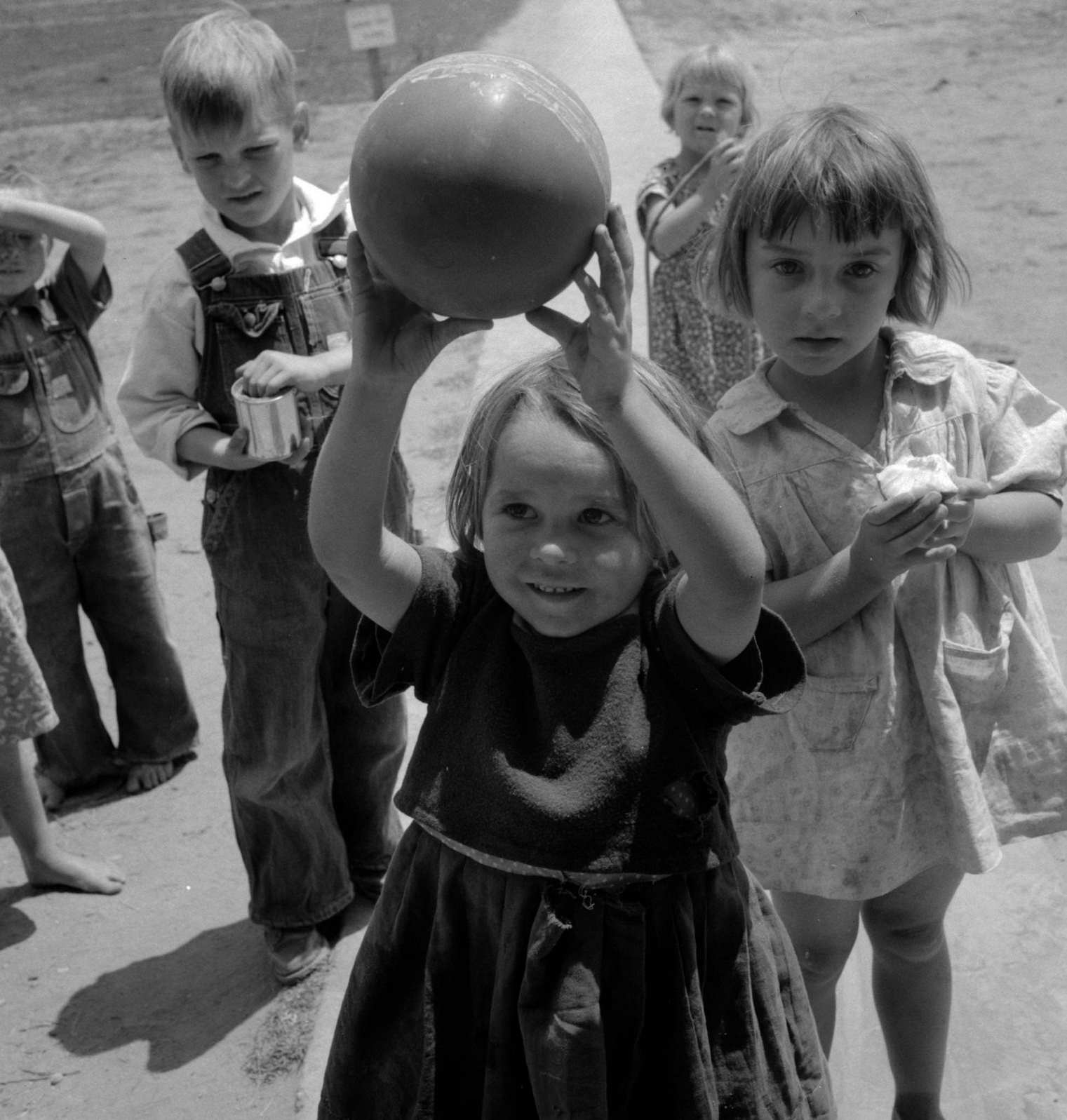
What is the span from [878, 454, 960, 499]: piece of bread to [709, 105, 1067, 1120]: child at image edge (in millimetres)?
131

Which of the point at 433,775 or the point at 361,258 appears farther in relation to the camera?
the point at 433,775

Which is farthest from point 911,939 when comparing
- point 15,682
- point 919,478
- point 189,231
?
point 189,231

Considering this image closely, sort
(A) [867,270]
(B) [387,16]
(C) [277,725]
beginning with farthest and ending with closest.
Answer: (B) [387,16]
(C) [277,725]
(A) [867,270]

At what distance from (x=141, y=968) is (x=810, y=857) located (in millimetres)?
2000

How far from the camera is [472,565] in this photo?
2.38 metres

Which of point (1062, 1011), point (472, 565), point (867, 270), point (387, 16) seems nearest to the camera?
point (472, 565)

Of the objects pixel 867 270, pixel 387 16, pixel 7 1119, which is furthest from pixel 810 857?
pixel 387 16

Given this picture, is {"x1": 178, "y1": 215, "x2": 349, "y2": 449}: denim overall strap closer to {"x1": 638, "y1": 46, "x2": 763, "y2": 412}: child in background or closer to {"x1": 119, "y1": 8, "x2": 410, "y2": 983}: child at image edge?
{"x1": 119, "y1": 8, "x2": 410, "y2": 983}: child at image edge

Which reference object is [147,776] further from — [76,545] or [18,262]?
[18,262]

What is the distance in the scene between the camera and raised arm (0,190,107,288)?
13.2ft

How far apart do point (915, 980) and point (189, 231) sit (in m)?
9.25

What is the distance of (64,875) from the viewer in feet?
13.7

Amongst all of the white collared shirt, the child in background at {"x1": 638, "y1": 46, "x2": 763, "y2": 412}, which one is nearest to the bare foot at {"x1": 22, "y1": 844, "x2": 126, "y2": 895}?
the white collared shirt

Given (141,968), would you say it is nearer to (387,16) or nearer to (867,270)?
(867,270)
